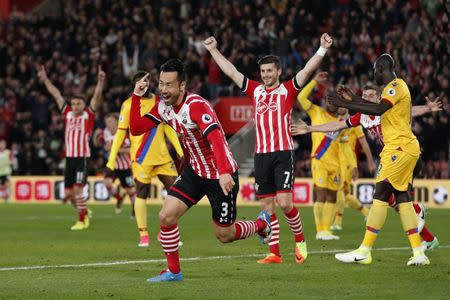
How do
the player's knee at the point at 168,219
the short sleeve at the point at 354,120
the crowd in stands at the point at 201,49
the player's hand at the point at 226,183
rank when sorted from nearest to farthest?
the player's hand at the point at 226,183
the player's knee at the point at 168,219
the short sleeve at the point at 354,120
the crowd in stands at the point at 201,49

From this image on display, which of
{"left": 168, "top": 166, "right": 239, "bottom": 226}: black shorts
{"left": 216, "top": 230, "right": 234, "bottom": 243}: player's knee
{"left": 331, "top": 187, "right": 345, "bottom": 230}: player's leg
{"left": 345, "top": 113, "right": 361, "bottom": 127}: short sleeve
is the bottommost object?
{"left": 331, "top": 187, "right": 345, "bottom": 230}: player's leg

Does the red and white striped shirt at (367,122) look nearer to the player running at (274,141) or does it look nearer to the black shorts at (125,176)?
the player running at (274,141)

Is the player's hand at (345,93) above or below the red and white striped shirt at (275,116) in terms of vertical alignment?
above

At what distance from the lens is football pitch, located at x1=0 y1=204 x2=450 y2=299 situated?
31.2ft

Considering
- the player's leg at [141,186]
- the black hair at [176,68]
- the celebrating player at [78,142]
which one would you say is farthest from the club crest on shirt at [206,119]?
the celebrating player at [78,142]

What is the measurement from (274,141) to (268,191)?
2.05 ft

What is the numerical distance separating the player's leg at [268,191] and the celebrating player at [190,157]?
154cm

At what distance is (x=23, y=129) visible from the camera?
31.9 metres

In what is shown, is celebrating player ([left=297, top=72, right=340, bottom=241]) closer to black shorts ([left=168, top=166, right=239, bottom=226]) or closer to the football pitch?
the football pitch

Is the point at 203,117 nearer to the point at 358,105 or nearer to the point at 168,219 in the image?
the point at 168,219

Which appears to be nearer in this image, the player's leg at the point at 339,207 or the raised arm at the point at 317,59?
the raised arm at the point at 317,59

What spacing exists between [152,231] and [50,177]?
42.7 feet

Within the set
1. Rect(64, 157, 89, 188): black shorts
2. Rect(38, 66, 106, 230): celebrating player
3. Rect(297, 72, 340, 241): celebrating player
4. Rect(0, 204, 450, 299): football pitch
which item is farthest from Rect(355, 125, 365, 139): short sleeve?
Rect(64, 157, 89, 188): black shorts

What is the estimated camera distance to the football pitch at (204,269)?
9500 mm
